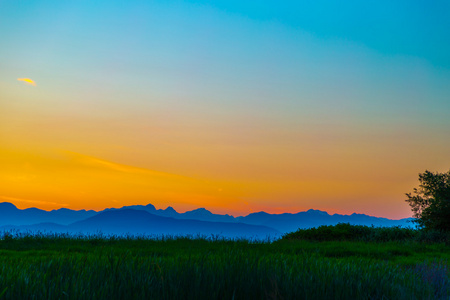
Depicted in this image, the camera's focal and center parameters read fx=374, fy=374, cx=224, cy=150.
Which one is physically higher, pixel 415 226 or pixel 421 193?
pixel 421 193

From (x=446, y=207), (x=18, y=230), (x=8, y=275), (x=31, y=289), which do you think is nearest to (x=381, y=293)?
(x=31, y=289)

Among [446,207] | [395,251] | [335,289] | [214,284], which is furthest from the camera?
[446,207]

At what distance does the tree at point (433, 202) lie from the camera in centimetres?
2225

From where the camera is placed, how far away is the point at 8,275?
493 cm

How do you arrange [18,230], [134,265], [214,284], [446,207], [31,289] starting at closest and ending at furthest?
[31,289]
[214,284]
[134,265]
[18,230]
[446,207]

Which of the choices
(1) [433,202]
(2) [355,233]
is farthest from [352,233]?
(1) [433,202]

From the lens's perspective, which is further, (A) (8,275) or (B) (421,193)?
(B) (421,193)

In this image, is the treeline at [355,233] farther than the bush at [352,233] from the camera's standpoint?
No

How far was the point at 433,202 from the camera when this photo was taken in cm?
2273

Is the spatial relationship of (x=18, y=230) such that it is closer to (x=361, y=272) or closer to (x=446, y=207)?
(x=361, y=272)

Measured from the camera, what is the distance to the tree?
876 inches

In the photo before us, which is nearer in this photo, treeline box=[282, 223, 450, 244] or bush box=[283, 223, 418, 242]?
treeline box=[282, 223, 450, 244]

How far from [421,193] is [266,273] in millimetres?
21904

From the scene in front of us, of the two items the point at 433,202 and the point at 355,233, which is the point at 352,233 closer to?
Result: the point at 355,233
